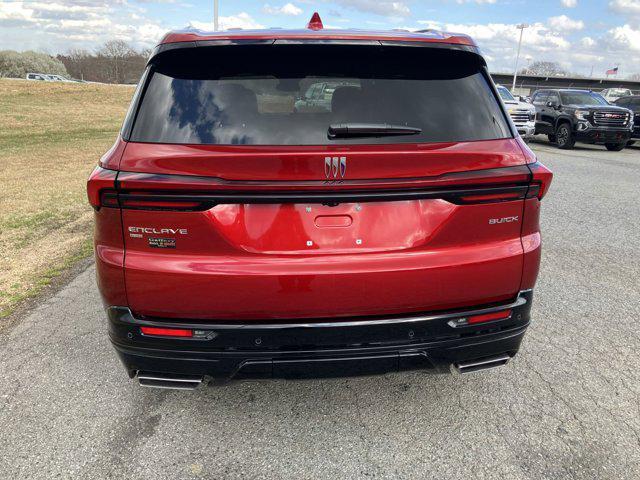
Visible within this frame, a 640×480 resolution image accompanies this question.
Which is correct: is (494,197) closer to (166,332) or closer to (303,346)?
(303,346)

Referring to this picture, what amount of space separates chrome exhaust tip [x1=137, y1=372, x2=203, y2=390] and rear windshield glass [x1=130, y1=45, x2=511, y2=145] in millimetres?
1086

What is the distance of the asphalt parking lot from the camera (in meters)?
2.45

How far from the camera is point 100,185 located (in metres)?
2.17

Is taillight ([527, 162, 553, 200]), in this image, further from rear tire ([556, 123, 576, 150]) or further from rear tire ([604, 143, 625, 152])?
rear tire ([604, 143, 625, 152])

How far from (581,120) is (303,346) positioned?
1684cm

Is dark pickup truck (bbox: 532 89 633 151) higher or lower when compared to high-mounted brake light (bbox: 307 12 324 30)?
lower

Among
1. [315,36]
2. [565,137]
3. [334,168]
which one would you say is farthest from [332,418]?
[565,137]

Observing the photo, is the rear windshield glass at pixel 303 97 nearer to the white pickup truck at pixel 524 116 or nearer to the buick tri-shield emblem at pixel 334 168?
the buick tri-shield emblem at pixel 334 168

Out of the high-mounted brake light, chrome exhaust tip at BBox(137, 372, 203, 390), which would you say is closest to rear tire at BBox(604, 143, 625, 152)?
the high-mounted brake light

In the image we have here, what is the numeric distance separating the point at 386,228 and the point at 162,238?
952 millimetres

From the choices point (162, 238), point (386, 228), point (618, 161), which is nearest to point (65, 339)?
point (162, 238)

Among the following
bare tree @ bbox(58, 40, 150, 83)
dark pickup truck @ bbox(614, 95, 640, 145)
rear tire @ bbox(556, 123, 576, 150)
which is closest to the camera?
rear tire @ bbox(556, 123, 576, 150)

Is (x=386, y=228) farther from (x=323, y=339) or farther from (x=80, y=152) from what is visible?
(x=80, y=152)

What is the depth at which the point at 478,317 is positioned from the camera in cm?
242
